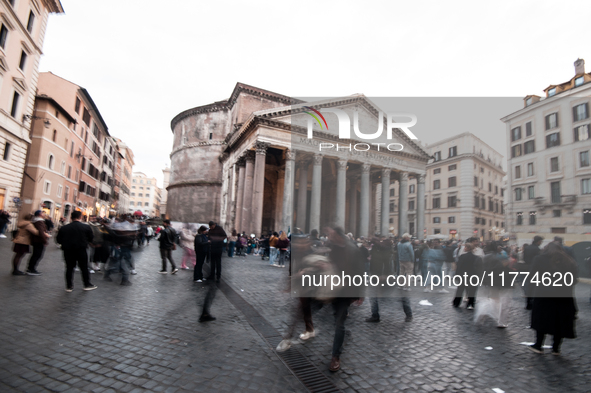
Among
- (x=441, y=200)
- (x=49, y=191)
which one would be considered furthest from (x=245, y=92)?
(x=441, y=200)

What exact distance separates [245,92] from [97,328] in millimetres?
28766

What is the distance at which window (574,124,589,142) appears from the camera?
548 cm

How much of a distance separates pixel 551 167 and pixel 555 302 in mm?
3231

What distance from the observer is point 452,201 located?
21.5m

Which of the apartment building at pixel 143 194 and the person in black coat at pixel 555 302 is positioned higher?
the apartment building at pixel 143 194

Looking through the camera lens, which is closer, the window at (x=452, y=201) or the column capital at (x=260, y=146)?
the window at (x=452, y=201)

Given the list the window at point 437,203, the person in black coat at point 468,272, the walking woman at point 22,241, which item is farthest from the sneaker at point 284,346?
the window at point 437,203

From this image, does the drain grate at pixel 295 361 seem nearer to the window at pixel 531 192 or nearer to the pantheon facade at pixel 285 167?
the window at pixel 531 192

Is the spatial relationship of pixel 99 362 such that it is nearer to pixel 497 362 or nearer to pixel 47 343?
pixel 47 343

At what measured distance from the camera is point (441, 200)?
2447 centimetres

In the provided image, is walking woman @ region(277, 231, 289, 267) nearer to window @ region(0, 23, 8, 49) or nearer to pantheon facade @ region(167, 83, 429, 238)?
pantheon facade @ region(167, 83, 429, 238)

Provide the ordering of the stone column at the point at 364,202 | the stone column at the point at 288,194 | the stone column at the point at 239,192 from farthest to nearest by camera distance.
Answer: the stone column at the point at 364,202, the stone column at the point at 239,192, the stone column at the point at 288,194

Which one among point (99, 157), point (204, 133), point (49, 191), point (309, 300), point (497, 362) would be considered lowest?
point (497, 362)

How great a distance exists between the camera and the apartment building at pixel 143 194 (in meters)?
103
